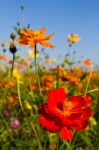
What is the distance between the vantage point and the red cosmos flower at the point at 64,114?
1.07 m

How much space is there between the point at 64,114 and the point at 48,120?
0.26ft

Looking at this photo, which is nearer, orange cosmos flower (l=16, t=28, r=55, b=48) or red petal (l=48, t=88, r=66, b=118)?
red petal (l=48, t=88, r=66, b=118)

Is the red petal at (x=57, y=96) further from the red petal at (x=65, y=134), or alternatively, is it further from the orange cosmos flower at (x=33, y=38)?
the orange cosmos flower at (x=33, y=38)

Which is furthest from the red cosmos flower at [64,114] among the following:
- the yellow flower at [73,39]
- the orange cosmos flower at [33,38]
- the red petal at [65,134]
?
the yellow flower at [73,39]

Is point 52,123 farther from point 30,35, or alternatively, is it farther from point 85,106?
point 30,35

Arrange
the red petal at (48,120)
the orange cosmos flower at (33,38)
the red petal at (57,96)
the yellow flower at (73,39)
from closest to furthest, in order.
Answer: the red petal at (48,120), the red petal at (57,96), the orange cosmos flower at (33,38), the yellow flower at (73,39)

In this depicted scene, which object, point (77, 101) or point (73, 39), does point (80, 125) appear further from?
point (73, 39)

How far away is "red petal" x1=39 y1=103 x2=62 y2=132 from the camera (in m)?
1.05

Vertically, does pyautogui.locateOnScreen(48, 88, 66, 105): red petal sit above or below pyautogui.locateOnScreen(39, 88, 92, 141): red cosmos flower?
above

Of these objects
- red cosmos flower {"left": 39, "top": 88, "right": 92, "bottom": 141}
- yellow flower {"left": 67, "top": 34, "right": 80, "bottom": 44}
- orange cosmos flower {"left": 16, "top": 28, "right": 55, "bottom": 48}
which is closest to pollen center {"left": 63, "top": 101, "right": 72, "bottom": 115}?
red cosmos flower {"left": 39, "top": 88, "right": 92, "bottom": 141}

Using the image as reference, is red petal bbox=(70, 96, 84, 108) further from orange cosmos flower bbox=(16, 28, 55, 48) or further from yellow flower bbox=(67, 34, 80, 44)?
yellow flower bbox=(67, 34, 80, 44)

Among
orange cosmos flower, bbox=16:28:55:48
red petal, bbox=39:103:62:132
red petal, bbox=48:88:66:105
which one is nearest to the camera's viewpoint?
red petal, bbox=39:103:62:132

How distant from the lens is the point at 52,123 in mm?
1062

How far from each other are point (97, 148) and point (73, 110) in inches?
47.5
